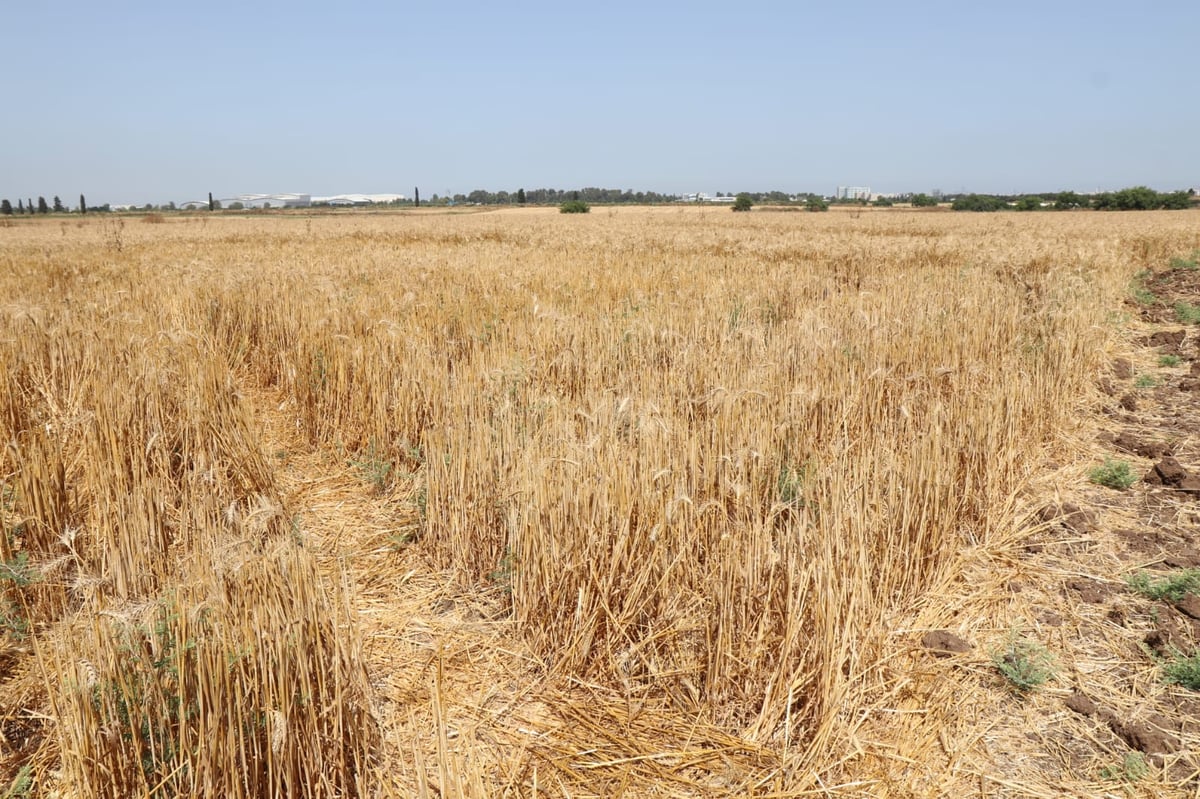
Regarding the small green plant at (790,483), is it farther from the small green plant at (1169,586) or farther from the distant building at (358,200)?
the distant building at (358,200)

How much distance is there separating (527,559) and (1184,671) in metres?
2.32

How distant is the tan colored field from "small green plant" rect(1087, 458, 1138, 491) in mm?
245

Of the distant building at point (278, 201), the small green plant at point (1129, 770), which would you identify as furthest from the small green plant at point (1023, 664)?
the distant building at point (278, 201)

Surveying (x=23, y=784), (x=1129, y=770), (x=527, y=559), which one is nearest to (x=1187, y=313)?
(x=1129, y=770)

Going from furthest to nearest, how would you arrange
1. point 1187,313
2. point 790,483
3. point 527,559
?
point 1187,313 → point 790,483 → point 527,559

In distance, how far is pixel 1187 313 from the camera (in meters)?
8.89

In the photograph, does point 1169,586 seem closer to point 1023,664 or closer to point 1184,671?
point 1184,671

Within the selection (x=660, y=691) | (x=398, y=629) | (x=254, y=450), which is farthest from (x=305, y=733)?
(x=254, y=450)

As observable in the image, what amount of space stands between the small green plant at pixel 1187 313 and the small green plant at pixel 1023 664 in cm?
887

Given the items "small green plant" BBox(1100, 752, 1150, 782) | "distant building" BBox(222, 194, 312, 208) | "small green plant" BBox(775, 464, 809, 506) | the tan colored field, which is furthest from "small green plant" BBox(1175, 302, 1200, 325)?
"distant building" BBox(222, 194, 312, 208)

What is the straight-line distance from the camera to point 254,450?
370 centimetres

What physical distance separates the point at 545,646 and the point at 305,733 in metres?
0.92

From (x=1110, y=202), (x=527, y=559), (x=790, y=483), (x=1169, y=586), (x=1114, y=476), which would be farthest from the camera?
(x=1110, y=202)

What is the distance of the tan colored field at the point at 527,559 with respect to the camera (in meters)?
1.71
